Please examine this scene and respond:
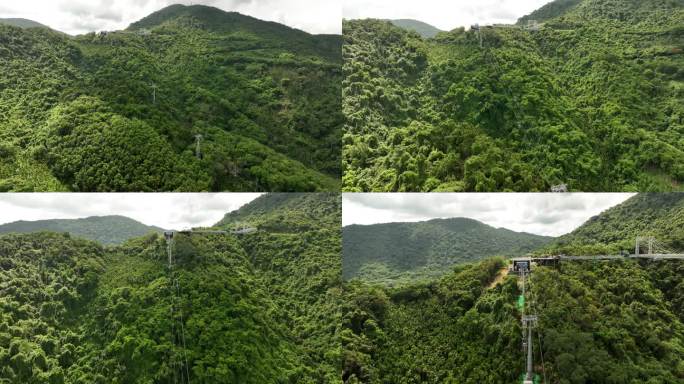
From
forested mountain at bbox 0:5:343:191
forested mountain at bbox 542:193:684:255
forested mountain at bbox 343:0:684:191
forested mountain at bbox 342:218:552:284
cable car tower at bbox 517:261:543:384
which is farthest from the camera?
forested mountain at bbox 342:218:552:284

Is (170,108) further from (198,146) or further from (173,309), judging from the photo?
(173,309)

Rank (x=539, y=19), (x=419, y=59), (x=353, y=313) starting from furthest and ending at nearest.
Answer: (x=539, y=19) < (x=419, y=59) < (x=353, y=313)

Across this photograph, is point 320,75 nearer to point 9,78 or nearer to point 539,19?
point 539,19

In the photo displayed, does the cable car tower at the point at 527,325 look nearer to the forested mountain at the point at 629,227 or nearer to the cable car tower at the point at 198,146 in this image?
the forested mountain at the point at 629,227

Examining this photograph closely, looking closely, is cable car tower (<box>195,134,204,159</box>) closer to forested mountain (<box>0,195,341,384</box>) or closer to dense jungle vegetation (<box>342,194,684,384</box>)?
forested mountain (<box>0,195,341,384</box>)

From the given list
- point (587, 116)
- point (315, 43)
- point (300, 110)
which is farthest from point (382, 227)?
point (315, 43)

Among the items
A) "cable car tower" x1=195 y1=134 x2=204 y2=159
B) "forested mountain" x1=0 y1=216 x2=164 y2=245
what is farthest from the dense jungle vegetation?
"forested mountain" x1=0 y1=216 x2=164 y2=245
